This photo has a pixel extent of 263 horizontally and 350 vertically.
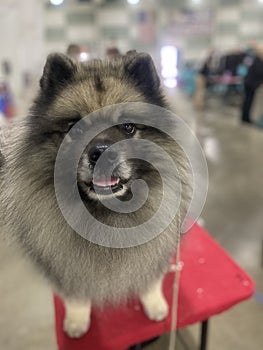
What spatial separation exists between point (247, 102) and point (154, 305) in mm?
4442

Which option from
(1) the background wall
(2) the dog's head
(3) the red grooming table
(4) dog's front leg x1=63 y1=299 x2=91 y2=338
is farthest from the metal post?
(1) the background wall

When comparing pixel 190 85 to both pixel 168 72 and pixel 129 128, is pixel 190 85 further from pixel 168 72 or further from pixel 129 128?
pixel 129 128

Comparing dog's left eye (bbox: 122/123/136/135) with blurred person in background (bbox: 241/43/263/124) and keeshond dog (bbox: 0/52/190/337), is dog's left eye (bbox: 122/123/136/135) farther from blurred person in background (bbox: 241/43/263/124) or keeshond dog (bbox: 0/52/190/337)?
blurred person in background (bbox: 241/43/263/124)

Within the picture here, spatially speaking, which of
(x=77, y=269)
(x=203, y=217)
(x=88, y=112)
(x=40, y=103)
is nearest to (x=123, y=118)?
(x=88, y=112)

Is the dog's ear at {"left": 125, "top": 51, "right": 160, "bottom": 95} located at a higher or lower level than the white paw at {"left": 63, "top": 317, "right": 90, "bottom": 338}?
higher

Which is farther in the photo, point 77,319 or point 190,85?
point 190,85

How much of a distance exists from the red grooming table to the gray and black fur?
0.77 ft

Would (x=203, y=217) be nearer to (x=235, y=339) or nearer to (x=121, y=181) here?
(x=235, y=339)

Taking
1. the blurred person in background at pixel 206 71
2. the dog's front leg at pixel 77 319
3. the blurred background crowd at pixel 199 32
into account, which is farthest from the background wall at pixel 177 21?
the dog's front leg at pixel 77 319

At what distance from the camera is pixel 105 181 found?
691 millimetres

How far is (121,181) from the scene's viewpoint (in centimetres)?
72

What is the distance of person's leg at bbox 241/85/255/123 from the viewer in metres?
4.77

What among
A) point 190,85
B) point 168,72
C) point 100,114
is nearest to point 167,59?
point 168,72

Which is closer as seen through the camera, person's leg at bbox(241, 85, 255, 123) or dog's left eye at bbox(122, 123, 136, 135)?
dog's left eye at bbox(122, 123, 136, 135)
